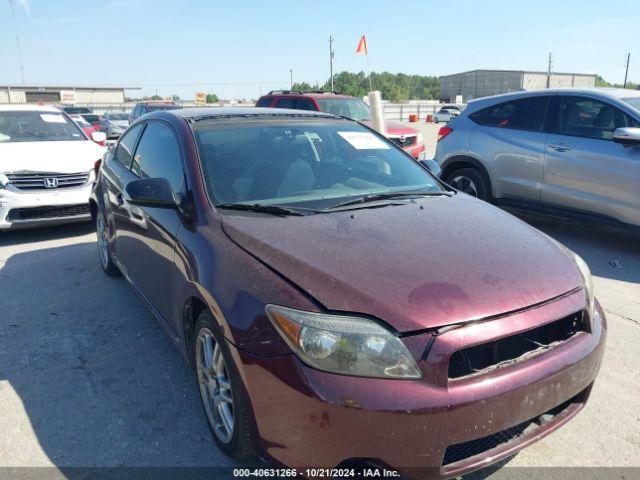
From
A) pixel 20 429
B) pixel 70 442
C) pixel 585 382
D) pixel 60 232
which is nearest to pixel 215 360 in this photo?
pixel 70 442

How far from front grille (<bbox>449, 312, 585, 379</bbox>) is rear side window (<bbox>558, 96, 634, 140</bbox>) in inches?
165

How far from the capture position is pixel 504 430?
199 centimetres

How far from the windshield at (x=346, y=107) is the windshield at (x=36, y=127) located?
207 inches

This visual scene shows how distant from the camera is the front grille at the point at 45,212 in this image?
625 centimetres

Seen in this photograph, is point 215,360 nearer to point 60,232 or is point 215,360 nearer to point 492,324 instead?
point 492,324

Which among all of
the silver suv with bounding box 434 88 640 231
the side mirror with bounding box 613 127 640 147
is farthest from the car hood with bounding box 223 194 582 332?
the silver suv with bounding box 434 88 640 231

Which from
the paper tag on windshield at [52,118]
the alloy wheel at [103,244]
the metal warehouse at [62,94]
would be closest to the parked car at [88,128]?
the paper tag on windshield at [52,118]

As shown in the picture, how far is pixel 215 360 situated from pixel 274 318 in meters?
0.63

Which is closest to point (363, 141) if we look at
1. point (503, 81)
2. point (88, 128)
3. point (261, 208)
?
point (261, 208)

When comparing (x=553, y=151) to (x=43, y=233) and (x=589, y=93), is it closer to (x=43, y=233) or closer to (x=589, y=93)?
(x=589, y=93)

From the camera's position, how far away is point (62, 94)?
58.5 metres

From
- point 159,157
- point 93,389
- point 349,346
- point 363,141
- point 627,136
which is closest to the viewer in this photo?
point 349,346

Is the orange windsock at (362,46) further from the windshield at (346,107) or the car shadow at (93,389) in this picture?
the car shadow at (93,389)

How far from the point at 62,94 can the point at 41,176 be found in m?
60.2
